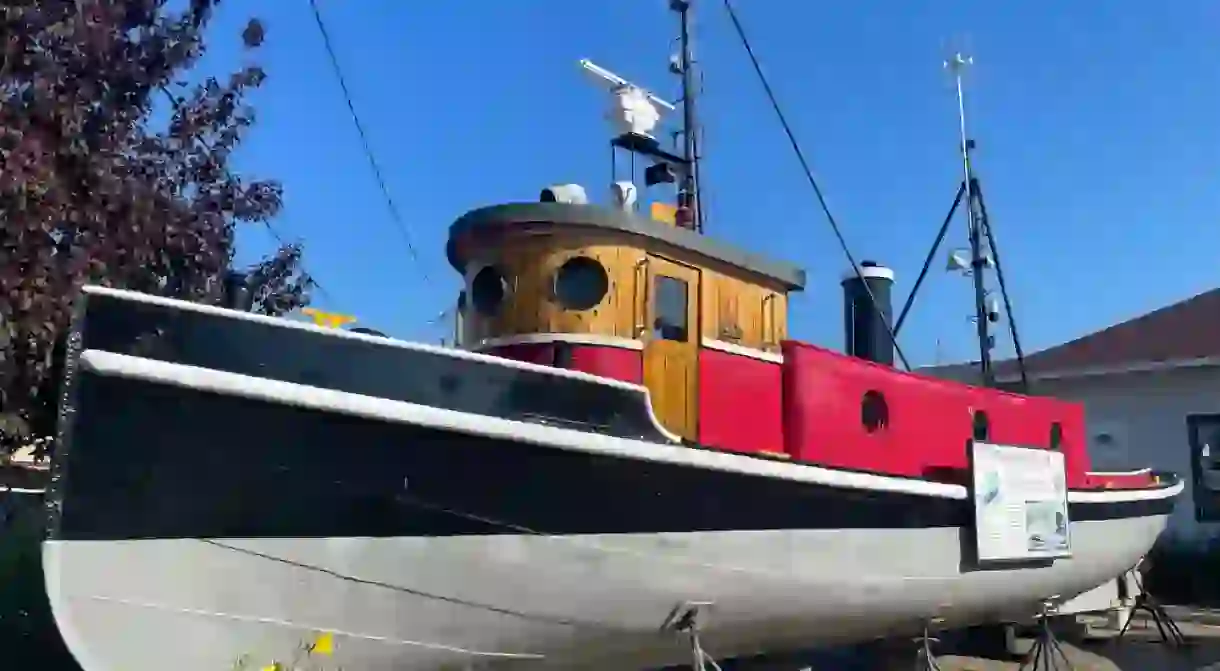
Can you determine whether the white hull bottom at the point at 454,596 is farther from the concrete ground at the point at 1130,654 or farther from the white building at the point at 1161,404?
the white building at the point at 1161,404

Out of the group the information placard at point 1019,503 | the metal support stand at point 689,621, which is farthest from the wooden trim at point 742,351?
the metal support stand at point 689,621

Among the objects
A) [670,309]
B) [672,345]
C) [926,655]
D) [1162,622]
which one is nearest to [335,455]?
[672,345]

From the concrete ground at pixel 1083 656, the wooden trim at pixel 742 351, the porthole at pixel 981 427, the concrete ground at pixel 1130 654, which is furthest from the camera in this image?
the concrete ground at pixel 1130 654

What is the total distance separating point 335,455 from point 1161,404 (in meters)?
14.4

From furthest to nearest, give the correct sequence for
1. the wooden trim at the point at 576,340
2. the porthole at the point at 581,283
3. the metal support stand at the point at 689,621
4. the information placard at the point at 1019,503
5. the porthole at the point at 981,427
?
the porthole at the point at 981,427, the information placard at the point at 1019,503, the porthole at the point at 581,283, the wooden trim at the point at 576,340, the metal support stand at the point at 689,621

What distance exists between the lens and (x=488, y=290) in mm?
5988

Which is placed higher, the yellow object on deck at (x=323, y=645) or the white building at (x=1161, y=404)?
the white building at (x=1161, y=404)

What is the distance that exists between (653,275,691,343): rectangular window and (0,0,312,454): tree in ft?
9.65

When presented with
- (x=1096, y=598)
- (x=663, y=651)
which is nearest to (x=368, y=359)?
(x=663, y=651)

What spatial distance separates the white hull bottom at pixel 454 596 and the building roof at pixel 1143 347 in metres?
11.6

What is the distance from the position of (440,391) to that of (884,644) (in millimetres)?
4646

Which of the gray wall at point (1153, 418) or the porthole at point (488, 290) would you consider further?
the gray wall at point (1153, 418)

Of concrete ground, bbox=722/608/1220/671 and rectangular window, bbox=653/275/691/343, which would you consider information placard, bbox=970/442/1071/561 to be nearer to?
concrete ground, bbox=722/608/1220/671

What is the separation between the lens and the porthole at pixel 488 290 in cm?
585
